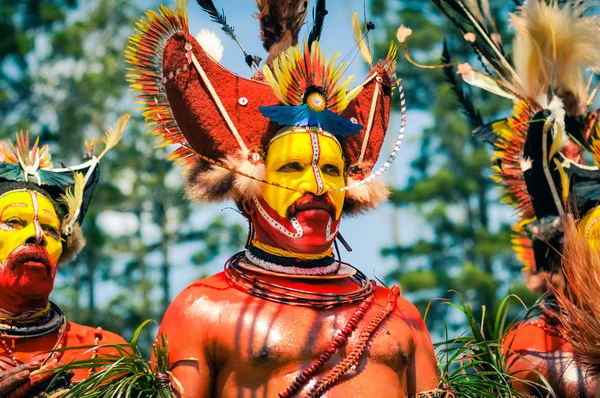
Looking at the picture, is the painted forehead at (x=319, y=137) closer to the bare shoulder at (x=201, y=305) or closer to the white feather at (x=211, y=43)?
the white feather at (x=211, y=43)

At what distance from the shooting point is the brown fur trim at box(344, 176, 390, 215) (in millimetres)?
4699

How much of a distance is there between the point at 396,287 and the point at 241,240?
1383 centimetres

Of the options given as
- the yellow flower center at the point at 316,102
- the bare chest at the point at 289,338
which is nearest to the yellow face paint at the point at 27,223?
the bare chest at the point at 289,338

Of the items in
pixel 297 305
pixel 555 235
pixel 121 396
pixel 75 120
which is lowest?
pixel 121 396

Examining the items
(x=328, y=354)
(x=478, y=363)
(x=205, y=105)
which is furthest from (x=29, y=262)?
(x=478, y=363)

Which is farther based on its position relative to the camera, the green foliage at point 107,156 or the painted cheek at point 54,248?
the green foliage at point 107,156

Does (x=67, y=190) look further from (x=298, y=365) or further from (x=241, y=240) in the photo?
(x=241, y=240)

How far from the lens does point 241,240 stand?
60.2 ft

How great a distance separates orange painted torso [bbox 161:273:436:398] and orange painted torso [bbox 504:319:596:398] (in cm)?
95

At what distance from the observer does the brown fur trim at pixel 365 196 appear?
4.70 metres

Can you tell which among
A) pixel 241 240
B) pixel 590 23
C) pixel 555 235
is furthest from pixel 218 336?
pixel 241 240

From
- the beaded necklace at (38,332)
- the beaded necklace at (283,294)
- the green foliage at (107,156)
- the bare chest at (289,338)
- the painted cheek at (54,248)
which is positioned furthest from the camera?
the green foliage at (107,156)

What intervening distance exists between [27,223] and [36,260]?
212mm

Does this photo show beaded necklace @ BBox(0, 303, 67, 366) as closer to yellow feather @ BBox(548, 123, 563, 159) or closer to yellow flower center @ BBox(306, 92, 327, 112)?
yellow flower center @ BBox(306, 92, 327, 112)
